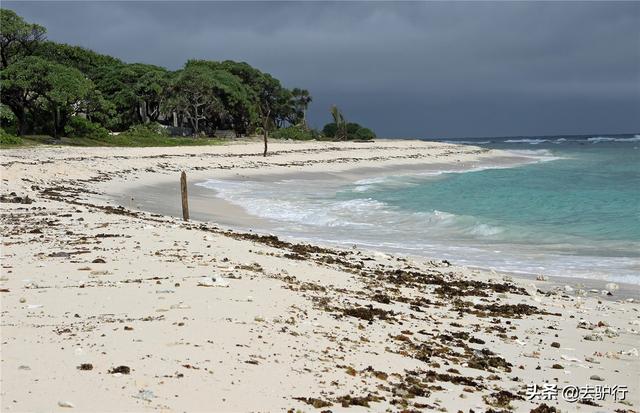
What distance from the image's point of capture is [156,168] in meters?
31.7

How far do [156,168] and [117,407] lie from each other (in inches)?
1130

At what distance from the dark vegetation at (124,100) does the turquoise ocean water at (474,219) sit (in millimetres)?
16762

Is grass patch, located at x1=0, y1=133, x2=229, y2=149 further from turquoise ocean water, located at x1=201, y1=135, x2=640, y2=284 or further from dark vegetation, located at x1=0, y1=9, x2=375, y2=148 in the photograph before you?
turquoise ocean water, located at x1=201, y1=135, x2=640, y2=284

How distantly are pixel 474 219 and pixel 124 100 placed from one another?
148ft

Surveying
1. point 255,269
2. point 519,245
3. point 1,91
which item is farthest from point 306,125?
point 255,269

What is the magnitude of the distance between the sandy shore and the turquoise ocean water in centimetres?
261

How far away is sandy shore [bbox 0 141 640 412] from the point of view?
15.3ft

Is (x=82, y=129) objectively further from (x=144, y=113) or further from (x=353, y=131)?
(x=353, y=131)

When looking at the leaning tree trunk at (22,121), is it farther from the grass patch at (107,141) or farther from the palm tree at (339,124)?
the palm tree at (339,124)

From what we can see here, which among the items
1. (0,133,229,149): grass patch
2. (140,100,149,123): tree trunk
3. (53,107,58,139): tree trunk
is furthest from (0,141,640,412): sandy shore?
(140,100,149,123): tree trunk

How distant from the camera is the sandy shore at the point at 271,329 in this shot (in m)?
4.66

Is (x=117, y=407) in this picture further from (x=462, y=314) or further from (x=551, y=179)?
(x=551, y=179)

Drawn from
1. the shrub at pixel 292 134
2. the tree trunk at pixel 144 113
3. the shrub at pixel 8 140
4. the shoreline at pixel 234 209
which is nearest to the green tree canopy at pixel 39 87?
the shrub at pixel 8 140

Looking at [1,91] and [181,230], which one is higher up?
[1,91]
